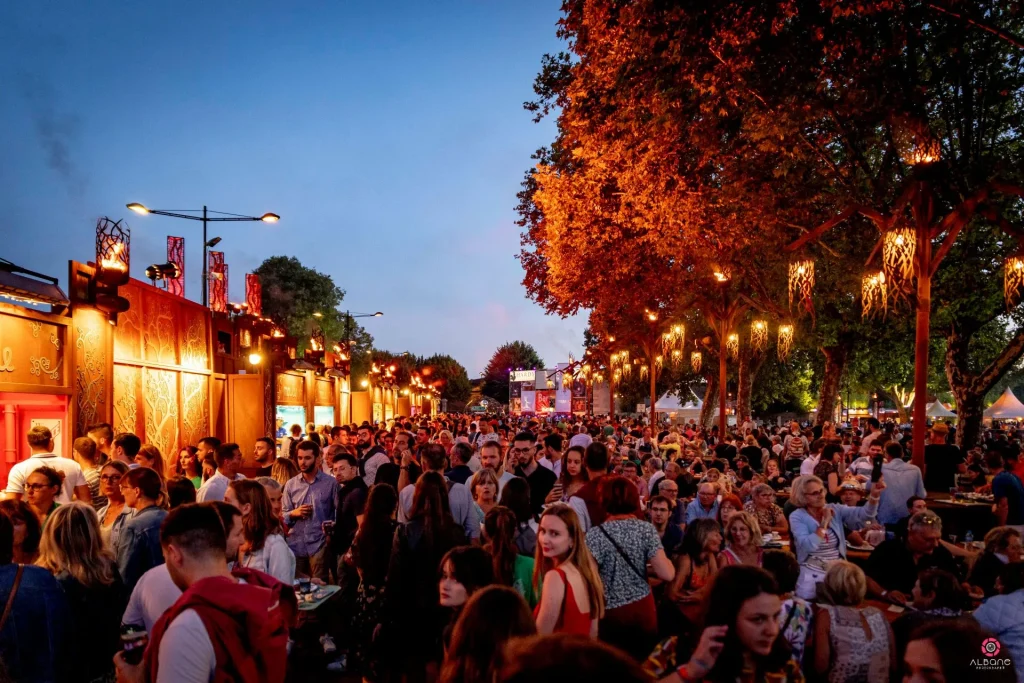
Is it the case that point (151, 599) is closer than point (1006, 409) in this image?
Yes

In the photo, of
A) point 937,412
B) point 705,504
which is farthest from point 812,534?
point 937,412

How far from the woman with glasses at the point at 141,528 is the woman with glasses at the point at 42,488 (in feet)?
4.24

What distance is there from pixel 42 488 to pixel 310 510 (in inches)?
89.5

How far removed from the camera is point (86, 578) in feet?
12.7

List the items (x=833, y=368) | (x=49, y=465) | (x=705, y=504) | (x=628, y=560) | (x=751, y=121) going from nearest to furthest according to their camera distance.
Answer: (x=628, y=560) → (x=49, y=465) → (x=705, y=504) → (x=751, y=121) → (x=833, y=368)

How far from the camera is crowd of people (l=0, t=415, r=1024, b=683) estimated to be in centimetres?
271

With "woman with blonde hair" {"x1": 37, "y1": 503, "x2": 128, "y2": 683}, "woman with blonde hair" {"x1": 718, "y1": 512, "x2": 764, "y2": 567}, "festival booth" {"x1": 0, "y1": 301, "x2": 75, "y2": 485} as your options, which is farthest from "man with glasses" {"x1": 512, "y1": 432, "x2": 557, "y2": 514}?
"festival booth" {"x1": 0, "y1": 301, "x2": 75, "y2": 485}

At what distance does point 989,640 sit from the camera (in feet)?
11.7

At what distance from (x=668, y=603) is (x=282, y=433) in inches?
680

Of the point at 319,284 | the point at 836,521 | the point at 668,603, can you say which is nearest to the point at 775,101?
the point at 836,521

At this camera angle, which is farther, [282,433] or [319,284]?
[319,284]

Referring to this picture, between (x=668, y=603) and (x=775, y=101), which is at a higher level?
(x=775, y=101)

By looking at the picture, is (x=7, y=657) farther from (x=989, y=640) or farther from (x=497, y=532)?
(x=989, y=640)

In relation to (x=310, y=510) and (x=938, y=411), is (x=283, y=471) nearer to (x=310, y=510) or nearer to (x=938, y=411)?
(x=310, y=510)
